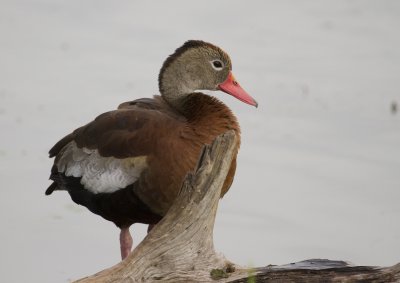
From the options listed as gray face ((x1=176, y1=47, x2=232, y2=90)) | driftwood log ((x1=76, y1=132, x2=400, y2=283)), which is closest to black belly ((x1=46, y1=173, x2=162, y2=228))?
gray face ((x1=176, y1=47, x2=232, y2=90))

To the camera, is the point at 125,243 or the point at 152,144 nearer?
the point at 152,144

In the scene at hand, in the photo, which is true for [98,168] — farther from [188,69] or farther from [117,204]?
[188,69]

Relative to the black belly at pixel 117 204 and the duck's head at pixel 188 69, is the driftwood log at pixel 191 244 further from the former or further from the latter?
the duck's head at pixel 188 69

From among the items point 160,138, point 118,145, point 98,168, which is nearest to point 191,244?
point 160,138

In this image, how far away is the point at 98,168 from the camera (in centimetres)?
737

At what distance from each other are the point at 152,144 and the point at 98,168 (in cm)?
51

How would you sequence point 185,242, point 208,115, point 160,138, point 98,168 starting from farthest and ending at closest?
point 98,168
point 208,115
point 160,138
point 185,242

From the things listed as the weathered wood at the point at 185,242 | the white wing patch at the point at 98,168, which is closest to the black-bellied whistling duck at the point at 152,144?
the white wing patch at the point at 98,168

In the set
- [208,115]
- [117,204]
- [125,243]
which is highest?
[208,115]

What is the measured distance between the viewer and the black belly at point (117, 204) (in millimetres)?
7094

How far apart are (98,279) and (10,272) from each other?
6.75 ft

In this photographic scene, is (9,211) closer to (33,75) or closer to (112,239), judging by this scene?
(112,239)

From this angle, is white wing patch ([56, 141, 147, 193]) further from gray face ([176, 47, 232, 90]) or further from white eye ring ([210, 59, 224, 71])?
white eye ring ([210, 59, 224, 71])

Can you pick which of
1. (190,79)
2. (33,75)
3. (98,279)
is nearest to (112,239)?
(190,79)
